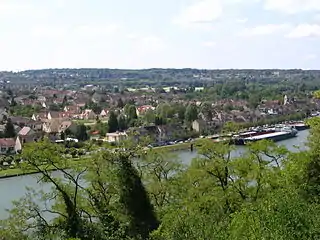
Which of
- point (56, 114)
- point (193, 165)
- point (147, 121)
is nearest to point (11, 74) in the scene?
point (56, 114)

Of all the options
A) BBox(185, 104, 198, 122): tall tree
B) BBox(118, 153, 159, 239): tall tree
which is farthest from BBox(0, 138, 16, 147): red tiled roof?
BBox(118, 153, 159, 239): tall tree

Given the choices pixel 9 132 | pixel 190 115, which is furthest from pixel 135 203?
pixel 190 115

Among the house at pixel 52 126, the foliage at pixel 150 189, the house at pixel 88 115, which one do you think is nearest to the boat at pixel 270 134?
the house at pixel 52 126

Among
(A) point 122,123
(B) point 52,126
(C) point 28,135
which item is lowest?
(B) point 52,126

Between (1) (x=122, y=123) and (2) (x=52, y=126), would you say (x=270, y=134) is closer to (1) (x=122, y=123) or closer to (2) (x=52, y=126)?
(1) (x=122, y=123)

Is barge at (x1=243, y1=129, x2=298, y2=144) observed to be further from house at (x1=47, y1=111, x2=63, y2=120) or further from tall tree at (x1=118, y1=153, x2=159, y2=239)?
tall tree at (x1=118, y1=153, x2=159, y2=239)

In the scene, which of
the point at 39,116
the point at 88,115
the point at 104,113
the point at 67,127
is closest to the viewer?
the point at 67,127

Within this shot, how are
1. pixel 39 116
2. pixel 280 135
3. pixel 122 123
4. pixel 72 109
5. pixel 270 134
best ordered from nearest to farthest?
1. pixel 122 123
2. pixel 280 135
3. pixel 270 134
4. pixel 39 116
5. pixel 72 109
